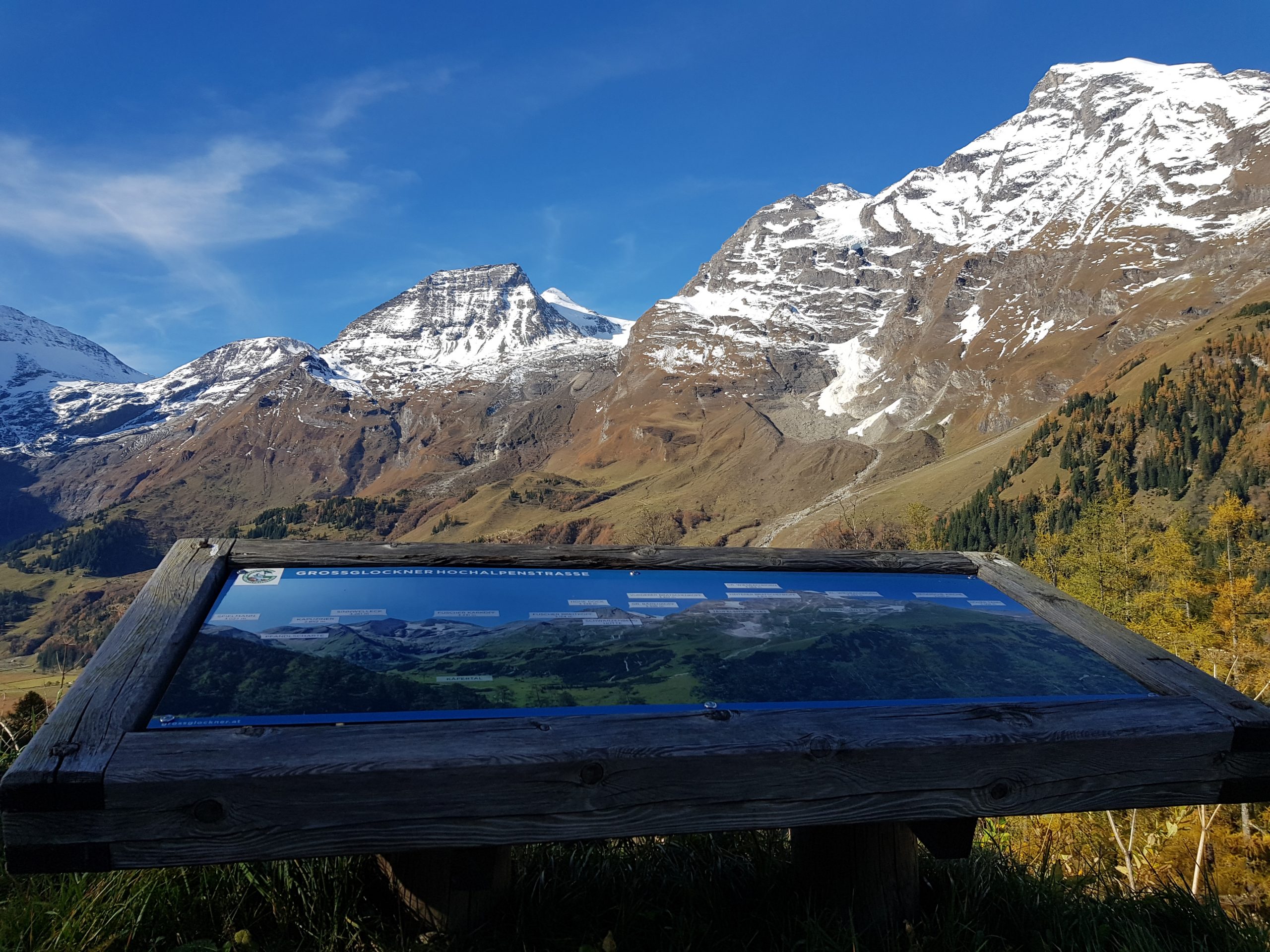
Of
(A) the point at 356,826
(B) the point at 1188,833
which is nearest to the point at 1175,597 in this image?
(B) the point at 1188,833

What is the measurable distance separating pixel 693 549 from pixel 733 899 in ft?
6.20

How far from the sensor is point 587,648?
404 cm

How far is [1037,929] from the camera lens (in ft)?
12.7

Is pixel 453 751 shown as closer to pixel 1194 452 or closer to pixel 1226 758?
pixel 1226 758

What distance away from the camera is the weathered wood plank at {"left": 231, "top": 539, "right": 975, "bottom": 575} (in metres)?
4.75

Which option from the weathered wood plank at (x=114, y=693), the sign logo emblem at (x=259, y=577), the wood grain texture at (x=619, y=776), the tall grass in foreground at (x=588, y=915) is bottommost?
the tall grass in foreground at (x=588, y=915)

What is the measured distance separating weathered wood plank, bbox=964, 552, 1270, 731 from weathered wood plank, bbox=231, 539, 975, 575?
0.32 m

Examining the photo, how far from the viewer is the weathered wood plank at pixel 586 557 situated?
4748mm

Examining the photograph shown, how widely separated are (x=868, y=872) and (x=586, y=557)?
224 cm

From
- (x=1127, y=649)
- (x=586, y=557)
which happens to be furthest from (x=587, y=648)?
(x=1127, y=649)

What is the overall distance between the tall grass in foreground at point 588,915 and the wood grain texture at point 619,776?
59cm

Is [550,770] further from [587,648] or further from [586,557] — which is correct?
[586,557]

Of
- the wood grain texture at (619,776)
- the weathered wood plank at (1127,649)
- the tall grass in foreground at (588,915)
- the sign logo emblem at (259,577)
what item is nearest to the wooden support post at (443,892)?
the tall grass in foreground at (588,915)

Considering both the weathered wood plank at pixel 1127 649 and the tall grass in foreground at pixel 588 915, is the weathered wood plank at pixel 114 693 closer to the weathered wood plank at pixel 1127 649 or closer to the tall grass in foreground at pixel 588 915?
the tall grass in foreground at pixel 588 915
